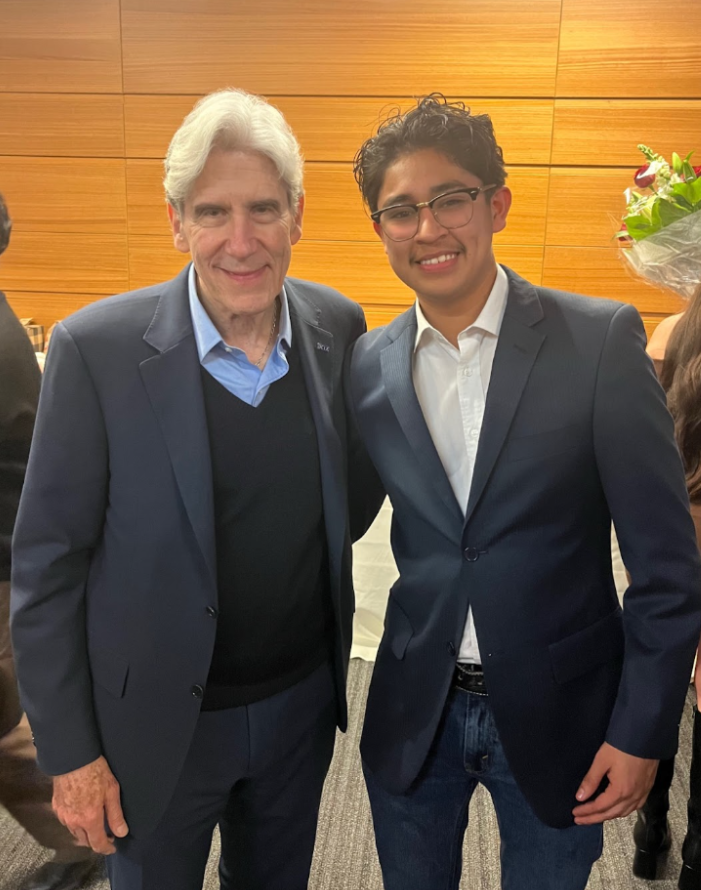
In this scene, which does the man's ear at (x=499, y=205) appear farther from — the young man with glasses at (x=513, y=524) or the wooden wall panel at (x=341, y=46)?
the wooden wall panel at (x=341, y=46)

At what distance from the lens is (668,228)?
2.24 metres

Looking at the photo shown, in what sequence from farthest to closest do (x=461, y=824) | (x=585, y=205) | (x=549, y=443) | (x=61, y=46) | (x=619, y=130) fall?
(x=61, y=46) < (x=585, y=205) < (x=619, y=130) < (x=461, y=824) < (x=549, y=443)

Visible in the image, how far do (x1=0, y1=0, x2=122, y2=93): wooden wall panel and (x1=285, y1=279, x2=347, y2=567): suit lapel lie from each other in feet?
11.8

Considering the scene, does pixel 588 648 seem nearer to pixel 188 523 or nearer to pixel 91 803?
pixel 188 523

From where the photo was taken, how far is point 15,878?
2020mm

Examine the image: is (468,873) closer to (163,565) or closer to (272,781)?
(272,781)

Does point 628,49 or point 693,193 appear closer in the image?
point 693,193

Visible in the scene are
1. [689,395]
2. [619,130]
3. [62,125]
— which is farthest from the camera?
[62,125]

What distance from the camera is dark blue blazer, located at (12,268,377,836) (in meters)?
1.19

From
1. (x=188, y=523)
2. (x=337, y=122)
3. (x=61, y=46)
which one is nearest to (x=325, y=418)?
(x=188, y=523)

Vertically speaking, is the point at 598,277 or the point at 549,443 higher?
the point at 549,443

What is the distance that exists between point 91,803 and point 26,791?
0.82 meters

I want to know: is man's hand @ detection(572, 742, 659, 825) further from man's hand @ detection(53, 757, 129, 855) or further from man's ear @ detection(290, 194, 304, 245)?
man's ear @ detection(290, 194, 304, 245)

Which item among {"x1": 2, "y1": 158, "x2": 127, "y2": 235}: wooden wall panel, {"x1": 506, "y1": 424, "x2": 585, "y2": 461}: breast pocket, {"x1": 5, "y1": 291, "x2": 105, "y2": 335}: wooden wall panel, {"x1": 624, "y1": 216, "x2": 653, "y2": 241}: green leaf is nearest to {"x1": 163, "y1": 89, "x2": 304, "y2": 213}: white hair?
{"x1": 506, "y1": 424, "x2": 585, "y2": 461}: breast pocket
